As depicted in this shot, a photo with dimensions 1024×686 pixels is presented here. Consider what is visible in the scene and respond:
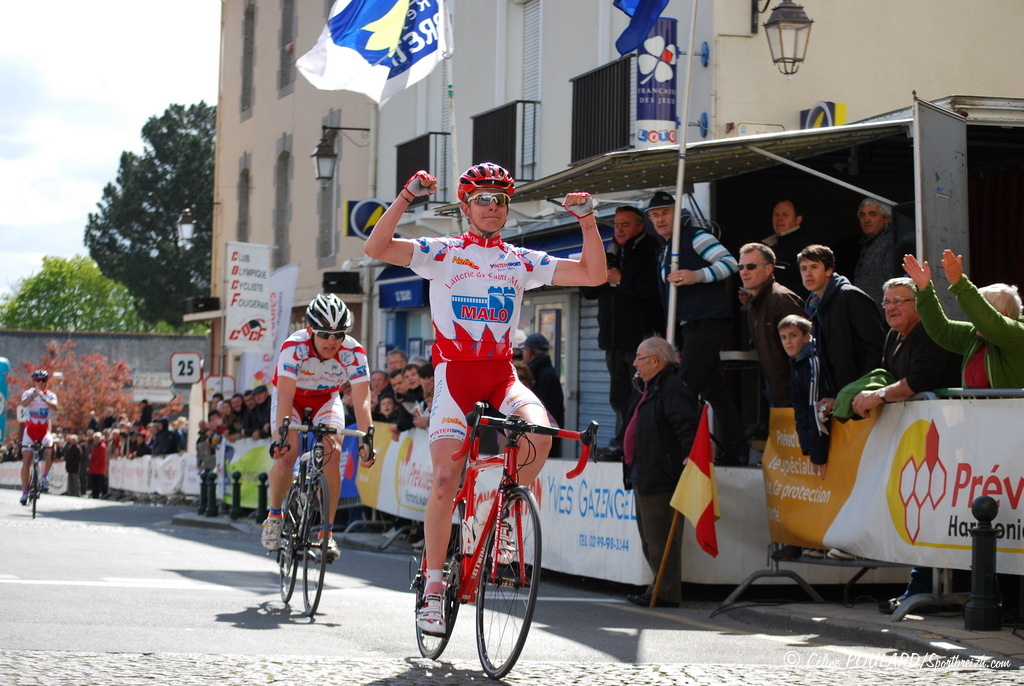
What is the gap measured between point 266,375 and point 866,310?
1841 cm

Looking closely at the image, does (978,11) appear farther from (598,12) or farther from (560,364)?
(560,364)

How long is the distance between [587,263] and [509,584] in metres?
1.62

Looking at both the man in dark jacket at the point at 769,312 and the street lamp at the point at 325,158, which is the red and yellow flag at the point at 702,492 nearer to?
the man in dark jacket at the point at 769,312

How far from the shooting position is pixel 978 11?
16625mm

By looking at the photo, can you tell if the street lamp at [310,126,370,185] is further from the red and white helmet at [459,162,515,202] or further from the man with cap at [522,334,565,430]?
the red and white helmet at [459,162,515,202]

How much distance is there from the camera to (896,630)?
8016mm

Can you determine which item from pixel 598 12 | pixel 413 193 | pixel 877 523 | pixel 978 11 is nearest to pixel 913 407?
pixel 877 523

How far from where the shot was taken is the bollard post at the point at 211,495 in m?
22.4

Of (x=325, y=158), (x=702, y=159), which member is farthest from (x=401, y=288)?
(x=702, y=159)

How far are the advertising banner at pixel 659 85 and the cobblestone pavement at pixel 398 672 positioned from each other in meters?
9.85

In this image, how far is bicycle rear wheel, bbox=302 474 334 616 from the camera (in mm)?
8906

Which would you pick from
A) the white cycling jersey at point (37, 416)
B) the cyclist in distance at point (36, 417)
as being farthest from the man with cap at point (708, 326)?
the white cycling jersey at point (37, 416)

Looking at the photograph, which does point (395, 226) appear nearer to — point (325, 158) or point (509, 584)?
point (509, 584)

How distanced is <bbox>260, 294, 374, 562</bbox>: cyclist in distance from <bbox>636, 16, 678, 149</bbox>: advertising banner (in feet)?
23.5
